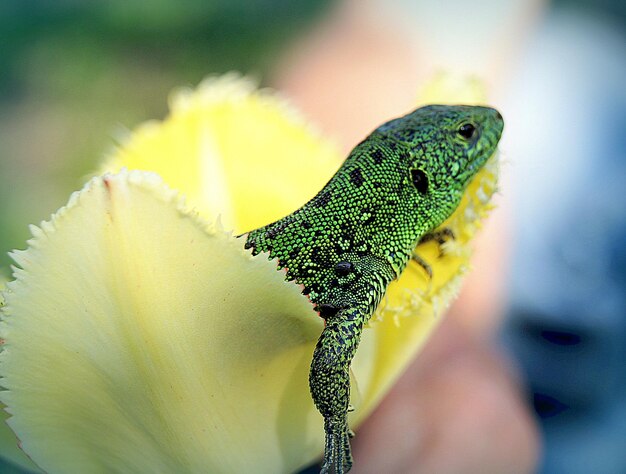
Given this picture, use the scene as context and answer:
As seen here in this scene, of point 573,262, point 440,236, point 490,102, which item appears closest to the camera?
point 440,236

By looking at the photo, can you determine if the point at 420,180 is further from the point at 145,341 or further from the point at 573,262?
the point at 573,262

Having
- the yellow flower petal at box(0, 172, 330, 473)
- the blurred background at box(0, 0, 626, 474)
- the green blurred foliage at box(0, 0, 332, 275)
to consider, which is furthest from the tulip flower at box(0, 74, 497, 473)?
the green blurred foliage at box(0, 0, 332, 275)

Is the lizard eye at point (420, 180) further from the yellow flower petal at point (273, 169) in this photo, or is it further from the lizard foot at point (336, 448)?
the lizard foot at point (336, 448)

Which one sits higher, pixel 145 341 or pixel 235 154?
pixel 235 154

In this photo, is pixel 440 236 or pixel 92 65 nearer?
pixel 440 236

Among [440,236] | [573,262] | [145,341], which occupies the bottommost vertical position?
[145,341]

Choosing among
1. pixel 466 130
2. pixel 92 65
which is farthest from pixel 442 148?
pixel 92 65

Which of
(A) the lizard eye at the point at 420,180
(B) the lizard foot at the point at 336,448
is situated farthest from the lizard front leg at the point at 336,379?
(A) the lizard eye at the point at 420,180
